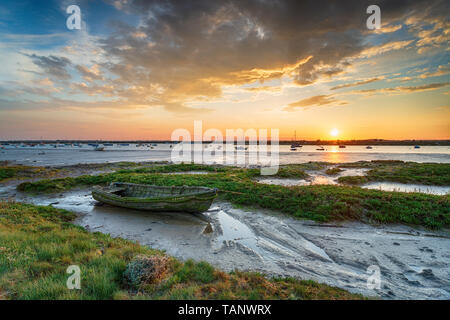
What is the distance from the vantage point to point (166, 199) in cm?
1210

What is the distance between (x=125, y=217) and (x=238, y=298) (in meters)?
10.5

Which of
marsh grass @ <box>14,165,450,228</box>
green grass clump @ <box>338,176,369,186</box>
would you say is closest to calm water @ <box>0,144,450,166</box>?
green grass clump @ <box>338,176,369,186</box>

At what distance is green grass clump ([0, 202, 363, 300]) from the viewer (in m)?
4.54

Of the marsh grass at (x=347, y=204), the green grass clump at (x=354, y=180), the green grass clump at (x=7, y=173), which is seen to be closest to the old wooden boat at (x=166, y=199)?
the marsh grass at (x=347, y=204)

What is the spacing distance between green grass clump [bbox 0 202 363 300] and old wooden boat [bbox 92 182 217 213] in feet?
15.7

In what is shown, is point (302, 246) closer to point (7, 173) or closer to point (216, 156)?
point (7, 173)

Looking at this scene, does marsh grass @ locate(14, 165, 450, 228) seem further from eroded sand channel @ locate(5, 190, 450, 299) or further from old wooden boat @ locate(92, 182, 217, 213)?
old wooden boat @ locate(92, 182, 217, 213)

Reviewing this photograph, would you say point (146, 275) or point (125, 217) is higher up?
point (146, 275)

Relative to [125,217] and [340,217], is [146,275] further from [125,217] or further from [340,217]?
[340,217]

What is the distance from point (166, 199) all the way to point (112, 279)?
698cm

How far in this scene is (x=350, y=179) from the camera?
22453 mm
